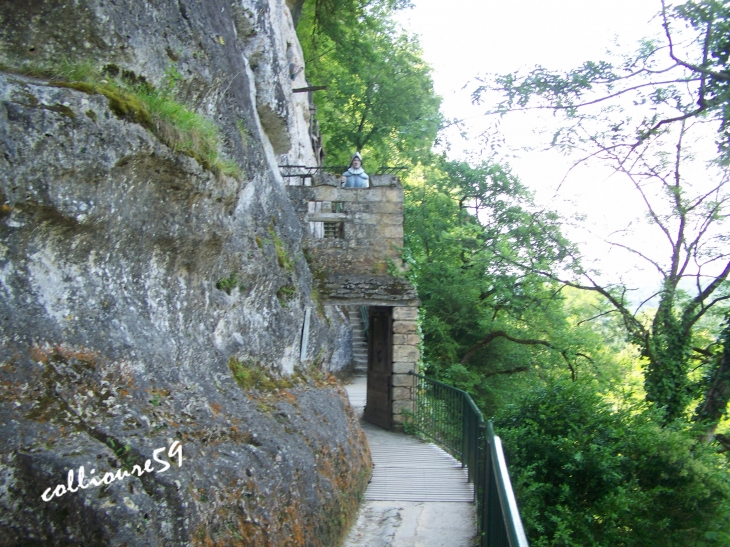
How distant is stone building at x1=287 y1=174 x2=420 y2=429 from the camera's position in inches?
518

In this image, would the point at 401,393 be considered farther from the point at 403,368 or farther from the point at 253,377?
the point at 253,377

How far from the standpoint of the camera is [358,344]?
2322cm

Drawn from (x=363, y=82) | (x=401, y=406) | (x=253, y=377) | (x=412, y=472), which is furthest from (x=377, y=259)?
(x=363, y=82)

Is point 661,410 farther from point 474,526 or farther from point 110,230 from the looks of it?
point 110,230

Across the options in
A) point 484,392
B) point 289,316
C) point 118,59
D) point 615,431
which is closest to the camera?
point 118,59

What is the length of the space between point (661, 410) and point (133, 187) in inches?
346

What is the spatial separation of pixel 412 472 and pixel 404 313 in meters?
3.66

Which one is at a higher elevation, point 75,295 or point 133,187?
point 133,187

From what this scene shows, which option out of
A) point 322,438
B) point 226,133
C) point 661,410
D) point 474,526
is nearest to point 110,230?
point 226,133

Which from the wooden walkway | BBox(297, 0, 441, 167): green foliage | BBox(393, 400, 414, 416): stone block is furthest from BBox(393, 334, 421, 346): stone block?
BBox(297, 0, 441, 167): green foliage

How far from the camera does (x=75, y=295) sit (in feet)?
14.6

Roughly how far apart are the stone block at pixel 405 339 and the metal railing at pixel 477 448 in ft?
2.04

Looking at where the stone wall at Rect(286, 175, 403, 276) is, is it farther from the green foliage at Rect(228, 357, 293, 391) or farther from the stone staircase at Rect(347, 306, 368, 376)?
the stone staircase at Rect(347, 306, 368, 376)

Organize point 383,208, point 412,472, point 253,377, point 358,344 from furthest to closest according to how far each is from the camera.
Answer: point 358,344 < point 383,208 < point 412,472 < point 253,377
